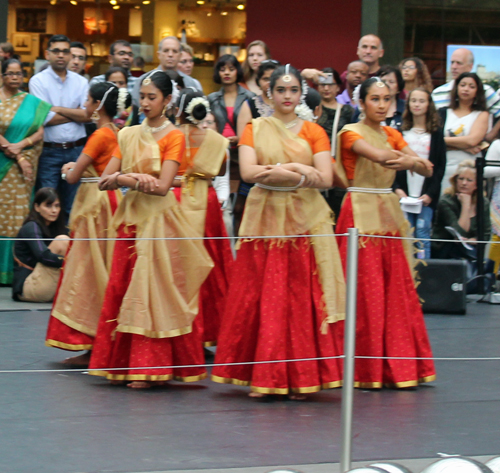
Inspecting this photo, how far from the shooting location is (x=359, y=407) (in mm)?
4641

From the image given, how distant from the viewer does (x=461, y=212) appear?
843 cm

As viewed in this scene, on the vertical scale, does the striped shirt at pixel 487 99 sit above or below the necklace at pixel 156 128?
above

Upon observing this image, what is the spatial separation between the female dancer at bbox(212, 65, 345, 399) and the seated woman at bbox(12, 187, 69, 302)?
A: 2.92m

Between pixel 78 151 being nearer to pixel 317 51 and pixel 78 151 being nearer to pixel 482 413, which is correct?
pixel 317 51

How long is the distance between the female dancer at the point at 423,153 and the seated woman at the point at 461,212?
50 cm

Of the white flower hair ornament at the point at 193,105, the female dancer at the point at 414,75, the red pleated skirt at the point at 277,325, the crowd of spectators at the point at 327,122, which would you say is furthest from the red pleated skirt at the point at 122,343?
the female dancer at the point at 414,75

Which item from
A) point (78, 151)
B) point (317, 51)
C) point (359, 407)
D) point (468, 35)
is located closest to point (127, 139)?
point (359, 407)

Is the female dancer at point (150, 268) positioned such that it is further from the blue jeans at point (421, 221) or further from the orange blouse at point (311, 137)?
the blue jeans at point (421, 221)

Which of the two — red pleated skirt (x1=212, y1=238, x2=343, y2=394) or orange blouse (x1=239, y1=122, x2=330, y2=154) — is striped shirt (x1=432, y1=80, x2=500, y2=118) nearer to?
orange blouse (x1=239, y1=122, x2=330, y2=154)

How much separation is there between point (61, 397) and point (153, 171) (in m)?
1.27

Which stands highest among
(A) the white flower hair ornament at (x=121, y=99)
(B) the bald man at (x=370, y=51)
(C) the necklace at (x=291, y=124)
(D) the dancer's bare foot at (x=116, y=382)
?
(B) the bald man at (x=370, y=51)

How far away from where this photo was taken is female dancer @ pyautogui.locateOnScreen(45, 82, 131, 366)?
18.0 feet

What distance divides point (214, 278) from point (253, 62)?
3.24m

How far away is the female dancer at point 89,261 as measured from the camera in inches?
216
